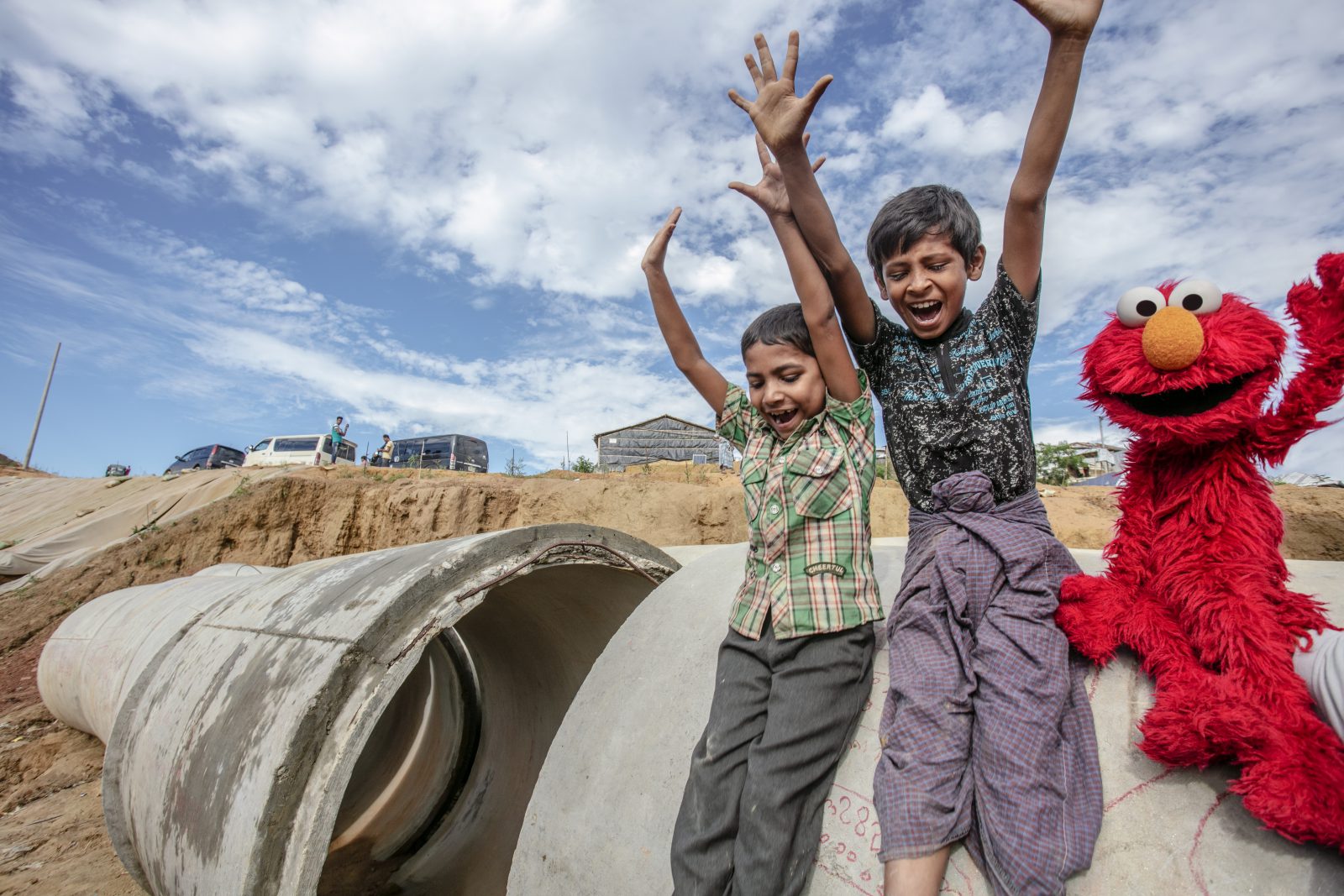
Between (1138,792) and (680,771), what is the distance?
45.3 inches

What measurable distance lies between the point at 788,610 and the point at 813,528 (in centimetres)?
24

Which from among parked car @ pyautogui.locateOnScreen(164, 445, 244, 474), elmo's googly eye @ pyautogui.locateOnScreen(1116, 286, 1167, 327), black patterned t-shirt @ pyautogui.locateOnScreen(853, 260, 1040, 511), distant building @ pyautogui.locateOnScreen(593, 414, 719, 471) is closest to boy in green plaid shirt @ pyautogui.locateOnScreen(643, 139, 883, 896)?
black patterned t-shirt @ pyautogui.locateOnScreen(853, 260, 1040, 511)

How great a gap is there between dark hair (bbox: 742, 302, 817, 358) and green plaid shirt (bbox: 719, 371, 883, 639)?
193 mm

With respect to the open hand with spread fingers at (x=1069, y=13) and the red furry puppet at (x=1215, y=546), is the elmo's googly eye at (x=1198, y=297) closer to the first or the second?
the red furry puppet at (x=1215, y=546)

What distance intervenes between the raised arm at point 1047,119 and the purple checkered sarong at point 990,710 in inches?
24.8

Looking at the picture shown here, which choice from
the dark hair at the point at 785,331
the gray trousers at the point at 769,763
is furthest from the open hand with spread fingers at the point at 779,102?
the gray trousers at the point at 769,763

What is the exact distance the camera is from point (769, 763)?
1765mm

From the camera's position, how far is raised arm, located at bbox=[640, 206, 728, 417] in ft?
8.25

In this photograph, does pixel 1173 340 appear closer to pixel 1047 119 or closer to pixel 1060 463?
pixel 1047 119

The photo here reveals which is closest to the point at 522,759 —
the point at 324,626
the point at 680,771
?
the point at 324,626

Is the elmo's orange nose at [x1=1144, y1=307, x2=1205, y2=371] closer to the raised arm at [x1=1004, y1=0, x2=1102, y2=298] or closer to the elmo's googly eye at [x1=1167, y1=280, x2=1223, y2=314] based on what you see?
the elmo's googly eye at [x1=1167, y1=280, x2=1223, y2=314]

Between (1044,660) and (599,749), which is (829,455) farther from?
(599,749)

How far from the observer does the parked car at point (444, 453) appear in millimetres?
27938

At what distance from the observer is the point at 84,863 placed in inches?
196
